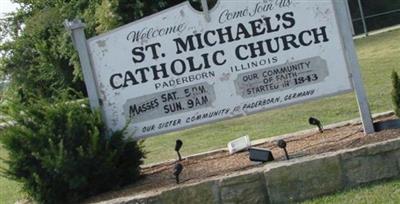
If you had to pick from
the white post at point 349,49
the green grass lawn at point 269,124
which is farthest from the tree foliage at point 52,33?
the white post at point 349,49

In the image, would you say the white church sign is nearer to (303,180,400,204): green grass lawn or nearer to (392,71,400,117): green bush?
(392,71,400,117): green bush

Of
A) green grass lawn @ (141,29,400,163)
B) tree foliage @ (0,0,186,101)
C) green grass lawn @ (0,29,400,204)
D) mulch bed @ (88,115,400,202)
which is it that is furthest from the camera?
tree foliage @ (0,0,186,101)

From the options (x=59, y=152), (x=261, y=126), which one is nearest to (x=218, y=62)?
(x=59, y=152)

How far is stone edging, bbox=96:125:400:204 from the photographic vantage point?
6016mm

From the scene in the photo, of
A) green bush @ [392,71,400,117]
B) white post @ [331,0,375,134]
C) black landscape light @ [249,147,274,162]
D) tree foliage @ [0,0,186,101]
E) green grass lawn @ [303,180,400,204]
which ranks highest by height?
tree foliage @ [0,0,186,101]

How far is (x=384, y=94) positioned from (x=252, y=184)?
697 cm

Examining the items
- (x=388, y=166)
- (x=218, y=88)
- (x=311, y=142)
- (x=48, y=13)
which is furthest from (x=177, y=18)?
(x=48, y=13)

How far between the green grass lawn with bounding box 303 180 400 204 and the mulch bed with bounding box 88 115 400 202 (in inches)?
19.6

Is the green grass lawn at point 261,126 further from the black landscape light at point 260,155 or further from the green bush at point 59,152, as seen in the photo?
the black landscape light at point 260,155

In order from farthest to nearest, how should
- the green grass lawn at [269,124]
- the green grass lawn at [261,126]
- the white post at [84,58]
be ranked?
the green grass lawn at [269,124], the green grass lawn at [261,126], the white post at [84,58]

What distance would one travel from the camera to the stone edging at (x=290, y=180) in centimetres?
602

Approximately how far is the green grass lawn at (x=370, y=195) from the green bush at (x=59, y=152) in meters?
1.83

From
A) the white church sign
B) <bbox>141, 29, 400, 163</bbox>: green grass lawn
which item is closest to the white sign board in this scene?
the white church sign

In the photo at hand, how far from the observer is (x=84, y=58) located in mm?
6855
